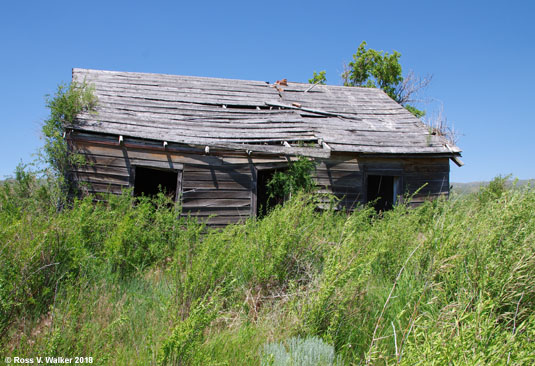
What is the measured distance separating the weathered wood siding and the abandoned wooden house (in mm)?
26

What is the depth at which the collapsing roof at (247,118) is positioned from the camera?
29.1 ft

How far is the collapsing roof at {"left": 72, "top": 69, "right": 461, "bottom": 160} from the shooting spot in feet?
29.1

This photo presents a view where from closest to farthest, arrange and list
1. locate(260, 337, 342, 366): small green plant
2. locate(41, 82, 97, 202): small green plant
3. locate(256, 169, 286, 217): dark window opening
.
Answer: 1. locate(260, 337, 342, 366): small green plant
2. locate(41, 82, 97, 202): small green plant
3. locate(256, 169, 286, 217): dark window opening

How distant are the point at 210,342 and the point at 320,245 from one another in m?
1.90

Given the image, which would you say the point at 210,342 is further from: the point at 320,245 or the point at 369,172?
the point at 369,172

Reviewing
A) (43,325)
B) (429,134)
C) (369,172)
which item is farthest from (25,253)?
(429,134)

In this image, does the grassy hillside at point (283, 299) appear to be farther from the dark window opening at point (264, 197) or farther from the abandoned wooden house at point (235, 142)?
the dark window opening at point (264, 197)

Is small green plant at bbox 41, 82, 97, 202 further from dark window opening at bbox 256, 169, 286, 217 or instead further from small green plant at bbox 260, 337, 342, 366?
small green plant at bbox 260, 337, 342, 366

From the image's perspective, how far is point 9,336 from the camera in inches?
111

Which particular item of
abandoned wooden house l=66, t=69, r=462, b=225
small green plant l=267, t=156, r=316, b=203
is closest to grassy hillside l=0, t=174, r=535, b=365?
abandoned wooden house l=66, t=69, r=462, b=225

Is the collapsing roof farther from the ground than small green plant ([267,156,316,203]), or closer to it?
farther from the ground

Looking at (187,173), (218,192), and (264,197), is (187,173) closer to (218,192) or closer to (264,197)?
(218,192)

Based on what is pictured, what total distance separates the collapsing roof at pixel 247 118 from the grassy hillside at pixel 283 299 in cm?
482

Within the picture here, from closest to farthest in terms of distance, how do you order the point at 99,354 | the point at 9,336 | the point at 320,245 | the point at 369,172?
the point at 99,354 → the point at 9,336 → the point at 320,245 → the point at 369,172
